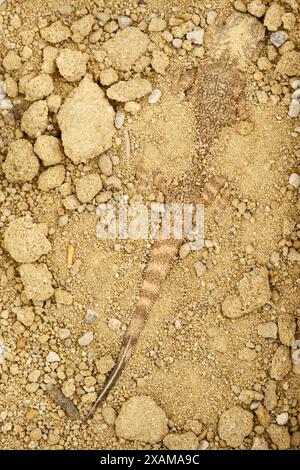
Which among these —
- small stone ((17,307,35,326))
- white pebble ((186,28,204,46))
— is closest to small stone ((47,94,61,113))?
white pebble ((186,28,204,46))

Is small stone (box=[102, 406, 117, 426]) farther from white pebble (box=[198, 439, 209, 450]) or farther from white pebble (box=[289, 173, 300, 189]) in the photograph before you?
white pebble (box=[289, 173, 300, 189])

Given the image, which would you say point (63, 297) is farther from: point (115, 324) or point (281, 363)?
point (281, 363)

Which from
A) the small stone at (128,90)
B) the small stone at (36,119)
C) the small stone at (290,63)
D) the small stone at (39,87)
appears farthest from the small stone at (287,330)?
the small stone at (39,87)

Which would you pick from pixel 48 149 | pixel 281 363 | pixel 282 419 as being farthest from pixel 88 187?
pixel 282 419

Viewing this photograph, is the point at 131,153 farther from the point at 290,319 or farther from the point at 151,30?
the point at 290,319

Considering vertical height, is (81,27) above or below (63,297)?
above

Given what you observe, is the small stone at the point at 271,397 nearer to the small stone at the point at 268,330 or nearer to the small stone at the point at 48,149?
the small stone at the point at 268,330
